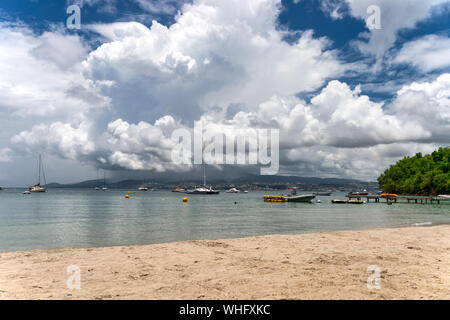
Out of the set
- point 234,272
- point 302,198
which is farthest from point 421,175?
point 234,272

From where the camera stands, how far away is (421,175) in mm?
149875

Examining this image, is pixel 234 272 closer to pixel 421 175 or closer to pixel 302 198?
pixel 302 198

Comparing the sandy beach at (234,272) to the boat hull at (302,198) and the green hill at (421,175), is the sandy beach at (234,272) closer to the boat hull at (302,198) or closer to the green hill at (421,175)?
the boat hull at (302,198)

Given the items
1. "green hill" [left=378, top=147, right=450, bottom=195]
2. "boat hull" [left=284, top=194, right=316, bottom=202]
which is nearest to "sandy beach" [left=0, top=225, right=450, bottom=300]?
"boat hull" [left=284, top=194, right=316, bottom=202]

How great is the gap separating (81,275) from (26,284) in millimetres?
Answer: 1888

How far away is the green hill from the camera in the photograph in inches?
5522

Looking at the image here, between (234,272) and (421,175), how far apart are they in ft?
536

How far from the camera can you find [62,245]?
A: 2544 centimetres

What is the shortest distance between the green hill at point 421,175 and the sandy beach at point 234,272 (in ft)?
468

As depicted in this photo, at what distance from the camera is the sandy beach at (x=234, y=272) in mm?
10039

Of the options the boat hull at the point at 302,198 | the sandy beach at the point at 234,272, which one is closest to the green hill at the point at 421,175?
the boat hull at the point at 302,198

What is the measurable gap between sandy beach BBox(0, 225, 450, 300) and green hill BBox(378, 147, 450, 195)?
468 feet

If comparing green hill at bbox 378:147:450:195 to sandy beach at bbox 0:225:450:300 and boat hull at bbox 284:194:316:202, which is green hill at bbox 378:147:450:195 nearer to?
boat hull at bbox 284:194:316:202
